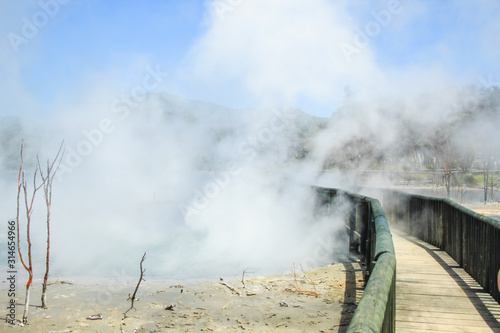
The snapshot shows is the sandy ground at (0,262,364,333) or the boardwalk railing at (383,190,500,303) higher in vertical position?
the boardwalk railing at (383,190,500,303)

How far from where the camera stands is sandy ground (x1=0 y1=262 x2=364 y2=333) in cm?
536

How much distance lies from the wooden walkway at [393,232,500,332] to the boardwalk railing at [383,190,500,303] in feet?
0.53

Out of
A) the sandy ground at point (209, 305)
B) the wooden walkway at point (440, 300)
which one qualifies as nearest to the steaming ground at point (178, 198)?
the sandy ground at point (209, 305)

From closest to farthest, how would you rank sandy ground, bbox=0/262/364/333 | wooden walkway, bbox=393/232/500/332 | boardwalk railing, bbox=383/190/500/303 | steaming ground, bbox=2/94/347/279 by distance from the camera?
wooden walkway, bbox=393/232/500/332 < boardwalk railing, bbox=383/190/500/303 < sandy ground, bbox=0/262/364/333 < steaming ground, bbox=2/94/347/279

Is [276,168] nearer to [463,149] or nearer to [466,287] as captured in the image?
[466,287]

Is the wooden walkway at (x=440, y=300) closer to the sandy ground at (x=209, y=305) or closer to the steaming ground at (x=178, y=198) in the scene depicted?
the sandy ground at (x=209, y=305)

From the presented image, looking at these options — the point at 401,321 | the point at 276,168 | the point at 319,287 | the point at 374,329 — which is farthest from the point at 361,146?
the point at 374,329

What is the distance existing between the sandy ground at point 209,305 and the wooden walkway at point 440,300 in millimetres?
902

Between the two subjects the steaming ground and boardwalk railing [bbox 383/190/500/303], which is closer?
boardwalk railing [bbox 383/190/500/303]

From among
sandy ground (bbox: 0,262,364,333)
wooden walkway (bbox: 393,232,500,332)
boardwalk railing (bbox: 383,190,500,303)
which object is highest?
boardwalk railing (bbox: 383,190,500,303)

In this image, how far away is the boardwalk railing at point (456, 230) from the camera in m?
4.50

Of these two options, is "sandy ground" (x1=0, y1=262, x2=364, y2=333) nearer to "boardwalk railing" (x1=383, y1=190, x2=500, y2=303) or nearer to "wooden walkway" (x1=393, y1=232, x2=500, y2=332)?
"wooden walkway" (x1=393, y1=232, x2=500, y2=332)

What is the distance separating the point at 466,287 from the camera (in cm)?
477

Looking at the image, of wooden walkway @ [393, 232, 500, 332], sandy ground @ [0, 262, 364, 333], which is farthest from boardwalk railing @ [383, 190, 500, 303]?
sandy ground @ [0, 262, 364, 333]
